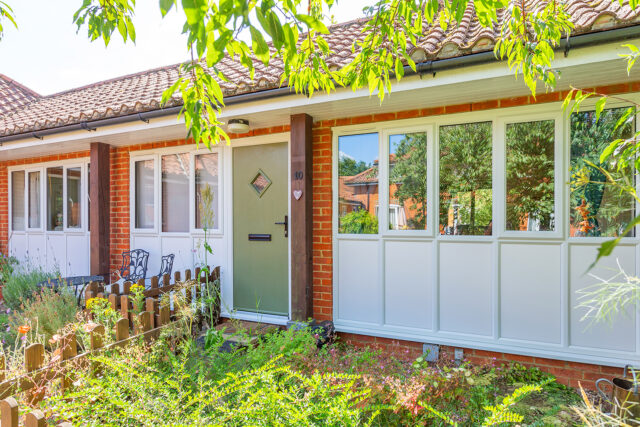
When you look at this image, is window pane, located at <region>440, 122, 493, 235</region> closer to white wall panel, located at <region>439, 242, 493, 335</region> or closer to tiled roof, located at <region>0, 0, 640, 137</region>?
white wall panel, located at <region>439, 242, 493, 335</region>

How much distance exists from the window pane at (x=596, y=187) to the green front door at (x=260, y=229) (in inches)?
126

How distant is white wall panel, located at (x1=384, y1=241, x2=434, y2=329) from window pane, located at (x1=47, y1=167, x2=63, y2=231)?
6.29 m

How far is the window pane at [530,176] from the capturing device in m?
3.48

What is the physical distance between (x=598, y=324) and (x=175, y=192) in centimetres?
557

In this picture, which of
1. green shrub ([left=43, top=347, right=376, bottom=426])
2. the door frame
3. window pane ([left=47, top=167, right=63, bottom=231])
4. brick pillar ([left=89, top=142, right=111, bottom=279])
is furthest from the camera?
window pane ([left=47, top=167, right=63, bottom=231])

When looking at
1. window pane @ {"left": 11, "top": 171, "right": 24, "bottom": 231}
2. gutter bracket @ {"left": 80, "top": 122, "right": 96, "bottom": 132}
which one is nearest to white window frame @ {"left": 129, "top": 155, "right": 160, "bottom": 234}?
gutter bracket @ {"left": 80, "top": 122, "right": 96, "bottom": 132}

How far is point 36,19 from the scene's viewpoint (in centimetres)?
361

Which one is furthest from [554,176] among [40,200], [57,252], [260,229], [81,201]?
[40,200]

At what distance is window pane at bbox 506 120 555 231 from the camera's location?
3.48 meters

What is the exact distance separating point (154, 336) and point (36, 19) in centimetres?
348

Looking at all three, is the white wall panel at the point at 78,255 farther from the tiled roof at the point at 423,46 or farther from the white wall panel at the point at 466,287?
the white wall panel at the point at 466,287

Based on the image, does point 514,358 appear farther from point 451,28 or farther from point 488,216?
point 451,28

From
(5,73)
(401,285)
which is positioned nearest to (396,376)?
(401,285)

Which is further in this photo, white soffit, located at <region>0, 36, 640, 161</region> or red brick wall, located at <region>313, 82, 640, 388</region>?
red brick wall, located at <region>313, 82, 640, 388</region>
